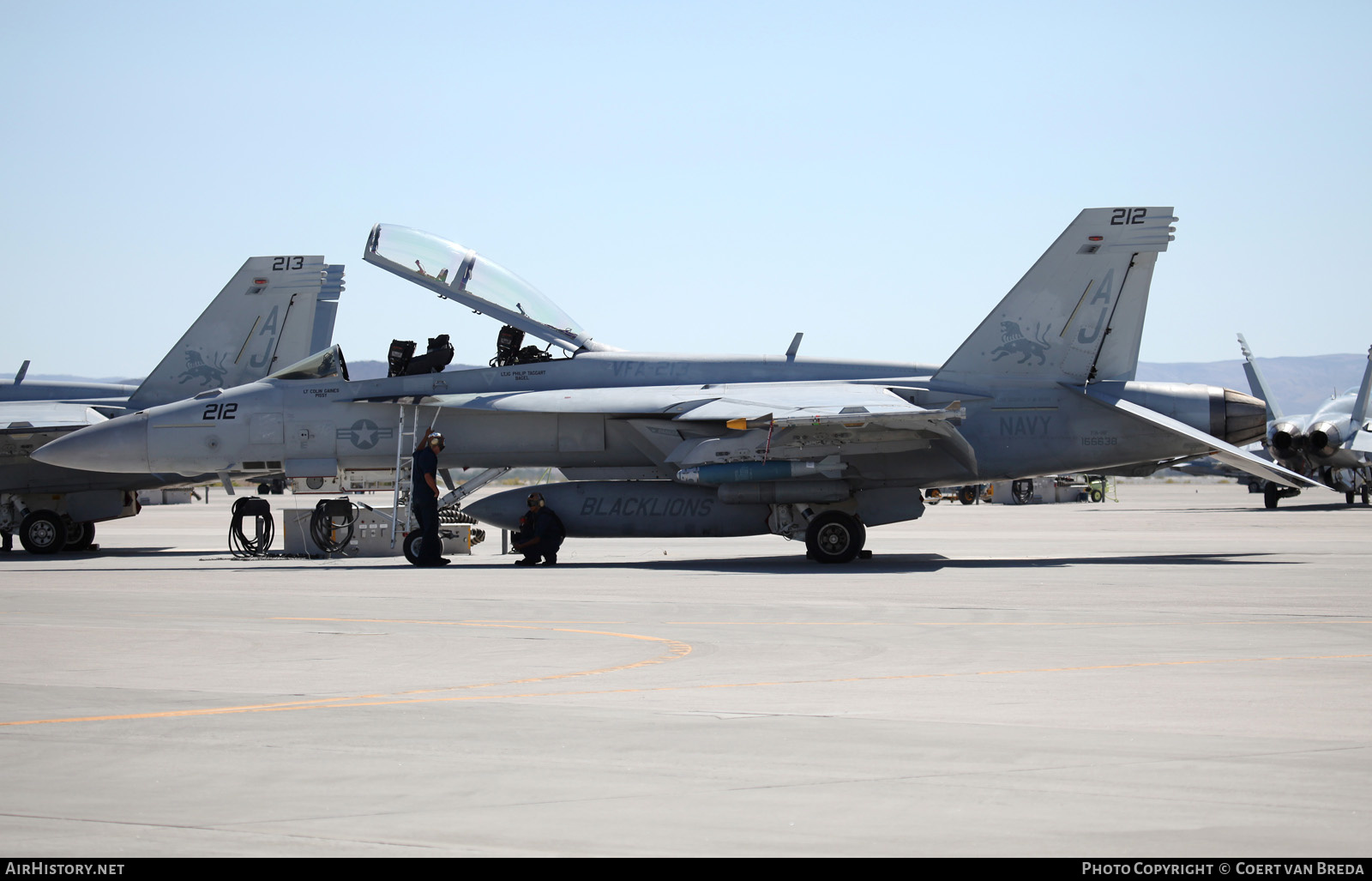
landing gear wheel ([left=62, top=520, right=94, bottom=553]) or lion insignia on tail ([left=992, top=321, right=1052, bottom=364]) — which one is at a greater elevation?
lion insignia on tail ([left=992, top=321, right=1052, bottom=364])

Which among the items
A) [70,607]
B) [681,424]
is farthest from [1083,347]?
[70,607]

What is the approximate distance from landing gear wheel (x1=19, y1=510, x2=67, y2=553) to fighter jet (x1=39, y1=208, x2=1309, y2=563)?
3.83 m

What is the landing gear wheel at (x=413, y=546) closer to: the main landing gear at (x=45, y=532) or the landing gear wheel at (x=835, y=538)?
the landing gear wheel at (x=835, y=538)

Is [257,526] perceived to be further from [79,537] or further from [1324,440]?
[1324,440]

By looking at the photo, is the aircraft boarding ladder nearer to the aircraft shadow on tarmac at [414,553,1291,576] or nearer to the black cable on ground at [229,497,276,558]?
the aircraft shadow on tarmac at [414,553,1291,576]

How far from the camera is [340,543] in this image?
21.2 metres

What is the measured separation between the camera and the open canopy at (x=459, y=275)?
61.5ft

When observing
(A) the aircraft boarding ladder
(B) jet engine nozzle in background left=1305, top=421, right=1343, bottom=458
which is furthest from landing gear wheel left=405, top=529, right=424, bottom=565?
(B) jet engine nozzle in background left=1305, top=421, right=1343, bottom=458

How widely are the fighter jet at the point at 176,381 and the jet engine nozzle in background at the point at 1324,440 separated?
94.7ft

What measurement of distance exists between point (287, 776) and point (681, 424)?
12840 mm

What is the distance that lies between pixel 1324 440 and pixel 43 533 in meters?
33.3

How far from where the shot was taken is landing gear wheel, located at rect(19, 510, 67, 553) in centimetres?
2220

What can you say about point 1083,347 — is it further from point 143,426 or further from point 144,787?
point 144,787
